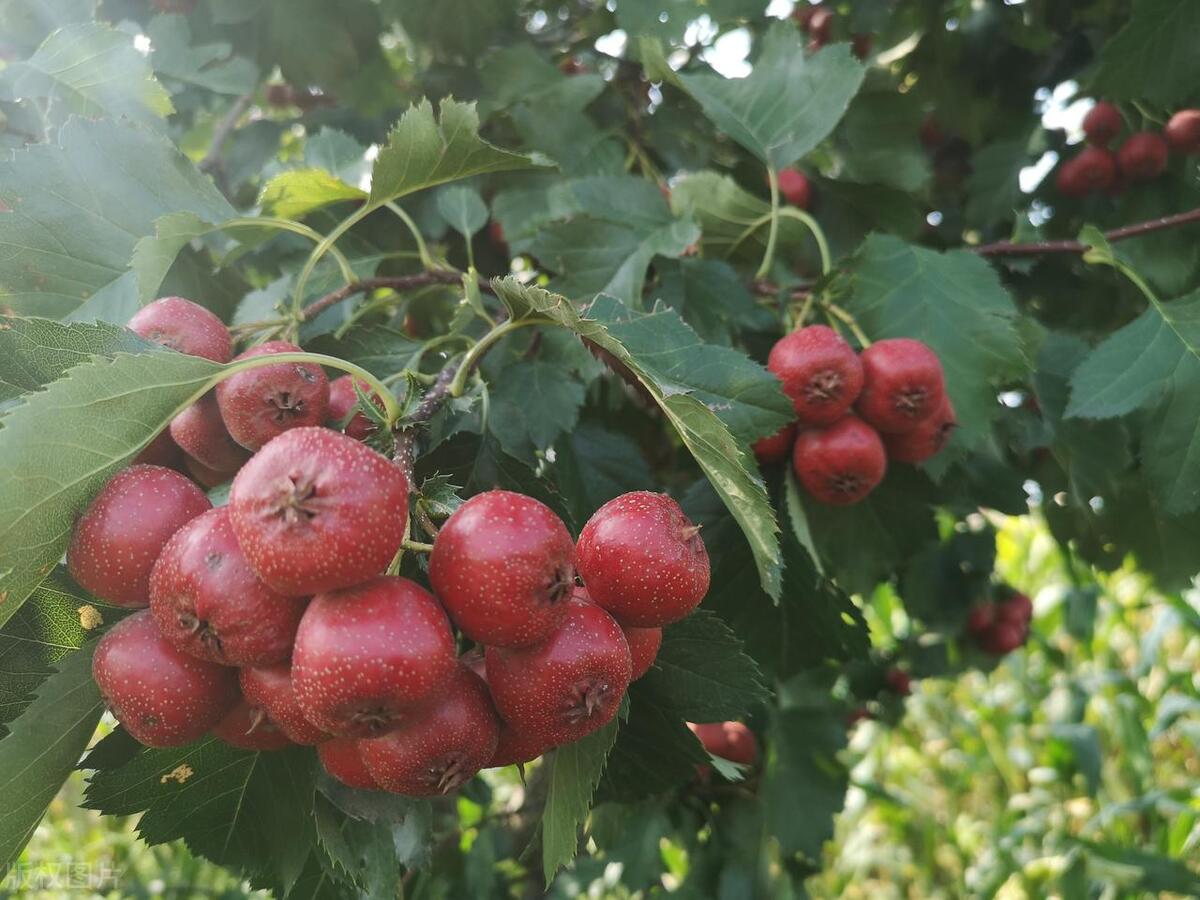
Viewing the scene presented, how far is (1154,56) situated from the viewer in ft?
5.61

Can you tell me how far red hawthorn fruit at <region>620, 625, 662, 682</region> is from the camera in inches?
29.0

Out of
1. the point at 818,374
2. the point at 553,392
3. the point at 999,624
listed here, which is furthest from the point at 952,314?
the point at 999,624

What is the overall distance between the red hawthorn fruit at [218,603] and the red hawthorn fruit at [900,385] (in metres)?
0.74

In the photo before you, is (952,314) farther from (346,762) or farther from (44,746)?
(44,746)

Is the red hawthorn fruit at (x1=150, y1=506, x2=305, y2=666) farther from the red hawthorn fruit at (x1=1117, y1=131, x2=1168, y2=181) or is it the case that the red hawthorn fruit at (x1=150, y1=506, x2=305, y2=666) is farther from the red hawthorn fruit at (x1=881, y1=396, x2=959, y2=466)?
the red hawthorn fruit at (x1=1117, y1=131, x2=1168, y2=181)

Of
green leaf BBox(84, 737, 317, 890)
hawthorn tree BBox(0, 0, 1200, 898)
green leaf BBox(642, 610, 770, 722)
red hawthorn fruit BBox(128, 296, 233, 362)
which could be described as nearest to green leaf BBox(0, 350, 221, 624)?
hawthorn tree BBox(0, 0, 1200, 898)

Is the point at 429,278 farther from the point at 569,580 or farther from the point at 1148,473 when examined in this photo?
the point at 1148,473

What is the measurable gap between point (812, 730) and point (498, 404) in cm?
131

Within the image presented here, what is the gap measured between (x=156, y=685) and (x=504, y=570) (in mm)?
266

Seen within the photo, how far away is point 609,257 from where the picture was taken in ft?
4.37

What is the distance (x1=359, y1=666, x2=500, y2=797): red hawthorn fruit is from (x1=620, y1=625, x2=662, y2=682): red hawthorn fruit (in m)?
0.13

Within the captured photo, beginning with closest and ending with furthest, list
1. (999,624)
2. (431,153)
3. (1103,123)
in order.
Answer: (431,153) < (1103,123) < (999,624)

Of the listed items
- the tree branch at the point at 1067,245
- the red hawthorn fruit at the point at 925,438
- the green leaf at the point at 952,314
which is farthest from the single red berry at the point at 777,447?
the tree branch at the point at 1067,245

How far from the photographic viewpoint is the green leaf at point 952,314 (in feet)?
4.17
